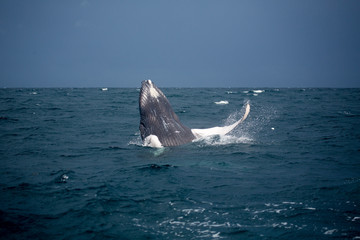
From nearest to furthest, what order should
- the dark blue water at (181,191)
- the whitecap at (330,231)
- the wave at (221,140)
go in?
the whitecap at (330,231)
the dark blue water at (181,191)
the wave at (221,140)

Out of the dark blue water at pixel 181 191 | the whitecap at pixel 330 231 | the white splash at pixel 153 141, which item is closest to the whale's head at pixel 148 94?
the white splash at pixel 153 141

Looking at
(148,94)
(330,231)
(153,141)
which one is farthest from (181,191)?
(148,94)

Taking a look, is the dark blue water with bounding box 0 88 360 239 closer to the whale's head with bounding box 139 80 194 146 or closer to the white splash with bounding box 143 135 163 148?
the white splash with bounding box 143 135 163 148

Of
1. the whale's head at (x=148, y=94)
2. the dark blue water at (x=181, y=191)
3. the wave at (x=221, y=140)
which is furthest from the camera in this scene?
the wave at (x=221, y=140)

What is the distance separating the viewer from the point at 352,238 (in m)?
3.36

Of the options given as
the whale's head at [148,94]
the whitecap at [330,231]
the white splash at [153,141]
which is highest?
the whale's head at [148,94]

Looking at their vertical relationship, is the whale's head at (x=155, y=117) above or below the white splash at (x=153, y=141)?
above

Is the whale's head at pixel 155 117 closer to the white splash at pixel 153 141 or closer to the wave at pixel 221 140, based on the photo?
the white splash at pixel 153 141

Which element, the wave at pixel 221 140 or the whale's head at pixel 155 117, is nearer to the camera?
the whale's head at pixel 155 117

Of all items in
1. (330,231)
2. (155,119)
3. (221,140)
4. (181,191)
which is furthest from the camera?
(221,140)

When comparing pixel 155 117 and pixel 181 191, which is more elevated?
pixel 155 117

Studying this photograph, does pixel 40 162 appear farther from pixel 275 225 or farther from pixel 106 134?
pixel 275 225

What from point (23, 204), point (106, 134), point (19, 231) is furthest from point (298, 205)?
point (106, 134)

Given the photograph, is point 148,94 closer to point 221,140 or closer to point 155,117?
point 155,117
